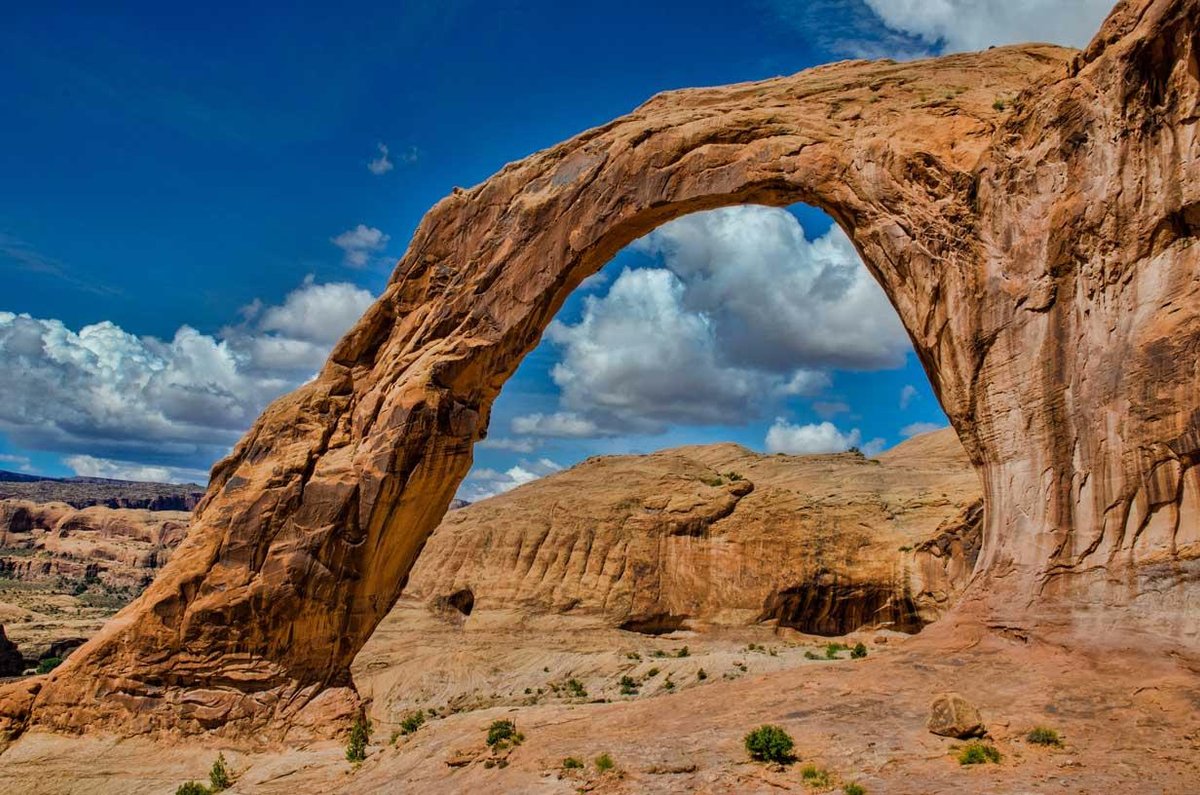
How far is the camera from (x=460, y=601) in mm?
58531

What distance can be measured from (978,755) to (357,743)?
548 inches

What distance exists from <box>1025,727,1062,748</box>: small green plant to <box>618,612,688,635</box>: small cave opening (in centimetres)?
4094

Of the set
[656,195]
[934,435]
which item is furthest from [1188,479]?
[934,435]

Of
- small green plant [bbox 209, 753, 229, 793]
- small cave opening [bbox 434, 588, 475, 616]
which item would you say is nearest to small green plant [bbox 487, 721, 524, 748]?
small green plant [bbox 209, 753, 229, 793]

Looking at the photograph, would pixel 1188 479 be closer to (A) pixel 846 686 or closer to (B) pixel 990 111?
(A) pixel 846 686

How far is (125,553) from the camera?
132 metres

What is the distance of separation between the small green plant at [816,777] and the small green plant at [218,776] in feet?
45.2

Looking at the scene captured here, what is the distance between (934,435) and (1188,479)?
62.9 metres

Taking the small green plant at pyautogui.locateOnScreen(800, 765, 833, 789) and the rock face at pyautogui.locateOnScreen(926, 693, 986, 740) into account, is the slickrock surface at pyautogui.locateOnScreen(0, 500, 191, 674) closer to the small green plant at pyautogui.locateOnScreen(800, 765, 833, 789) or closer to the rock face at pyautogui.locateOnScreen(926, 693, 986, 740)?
the small green plant at pyautogui.locateOnScreen(800, 765, 833, 789)

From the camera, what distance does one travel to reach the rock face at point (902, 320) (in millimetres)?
14531

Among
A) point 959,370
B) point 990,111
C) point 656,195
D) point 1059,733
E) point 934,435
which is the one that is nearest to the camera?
point 1059,733

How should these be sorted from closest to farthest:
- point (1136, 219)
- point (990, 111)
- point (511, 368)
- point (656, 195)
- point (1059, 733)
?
point (1059, 733) < point (1136, 219) < point (990, 111) < point (656, 195) < point (511, 368)

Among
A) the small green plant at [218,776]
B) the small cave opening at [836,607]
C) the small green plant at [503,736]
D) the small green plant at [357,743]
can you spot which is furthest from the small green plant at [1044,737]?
the small cave opening at [836,607]

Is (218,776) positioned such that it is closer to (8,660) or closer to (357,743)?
(357,743)
